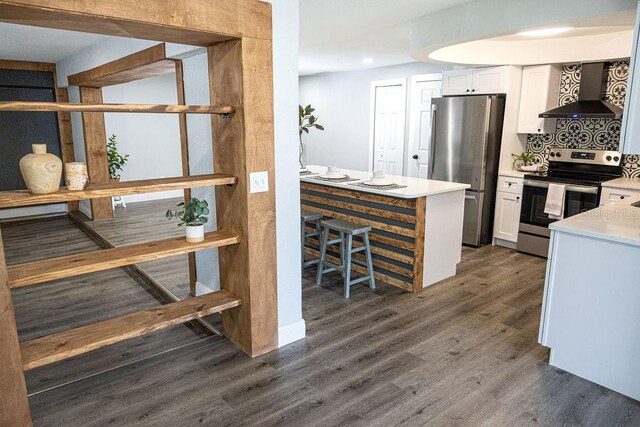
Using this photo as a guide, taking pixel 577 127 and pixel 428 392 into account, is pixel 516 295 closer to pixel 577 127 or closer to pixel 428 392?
pixel 428 392

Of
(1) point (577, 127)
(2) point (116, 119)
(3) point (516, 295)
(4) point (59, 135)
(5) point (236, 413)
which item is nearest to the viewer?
(5) point (236, 413)

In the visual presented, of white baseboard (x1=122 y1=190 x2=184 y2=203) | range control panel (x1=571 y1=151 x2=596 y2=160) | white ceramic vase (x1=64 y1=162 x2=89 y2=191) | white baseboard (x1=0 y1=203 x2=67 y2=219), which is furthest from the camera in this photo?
white baseboard (x1=122 y1=190 x2=184 y2=203)

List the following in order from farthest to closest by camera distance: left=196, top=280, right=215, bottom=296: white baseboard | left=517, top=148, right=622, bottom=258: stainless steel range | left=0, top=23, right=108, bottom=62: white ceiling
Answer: left=517, top=148, right=622, bottom=258: stainless steel range < left=0, top=23, right=108, bottom=62: white ceiling < left=196, top=280, right=215, bottom=296: white baseboard

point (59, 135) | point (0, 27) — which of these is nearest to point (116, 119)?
point (59, 135)

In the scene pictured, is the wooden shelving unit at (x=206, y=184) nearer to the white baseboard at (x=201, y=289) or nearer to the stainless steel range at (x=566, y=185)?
the white baseboard at (x=201, y=289)

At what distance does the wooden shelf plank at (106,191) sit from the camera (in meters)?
1.86

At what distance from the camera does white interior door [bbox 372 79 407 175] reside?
23.7 ft

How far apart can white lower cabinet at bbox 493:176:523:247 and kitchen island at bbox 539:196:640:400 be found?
2246 millimetres

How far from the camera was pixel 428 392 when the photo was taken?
2359mm

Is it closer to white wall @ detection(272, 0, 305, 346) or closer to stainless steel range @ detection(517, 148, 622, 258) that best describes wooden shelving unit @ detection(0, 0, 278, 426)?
white wall @ detection(272, 0, 305, 346)

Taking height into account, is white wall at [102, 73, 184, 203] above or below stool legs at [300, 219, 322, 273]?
above

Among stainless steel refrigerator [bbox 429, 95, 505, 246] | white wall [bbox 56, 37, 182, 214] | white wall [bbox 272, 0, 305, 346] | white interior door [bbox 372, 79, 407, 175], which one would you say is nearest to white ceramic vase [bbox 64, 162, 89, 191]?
white wall [bbox 272, 0, 305, 346]

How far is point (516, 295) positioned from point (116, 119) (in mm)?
6689

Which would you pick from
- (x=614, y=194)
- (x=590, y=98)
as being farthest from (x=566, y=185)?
(x=590, y=98)
